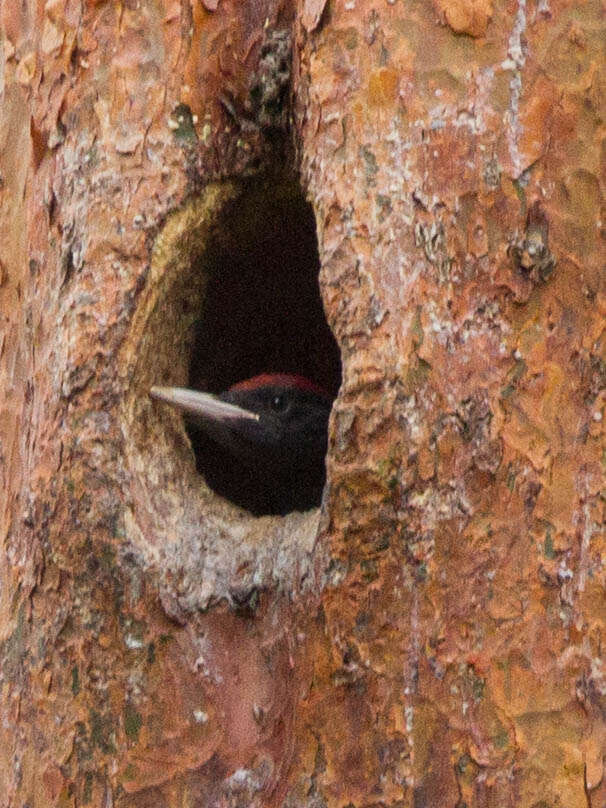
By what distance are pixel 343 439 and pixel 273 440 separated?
5.99ft

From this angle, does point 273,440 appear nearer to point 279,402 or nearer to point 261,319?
point 279,402

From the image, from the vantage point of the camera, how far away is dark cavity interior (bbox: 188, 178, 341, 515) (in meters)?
3.78

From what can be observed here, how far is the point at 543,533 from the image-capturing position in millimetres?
2719

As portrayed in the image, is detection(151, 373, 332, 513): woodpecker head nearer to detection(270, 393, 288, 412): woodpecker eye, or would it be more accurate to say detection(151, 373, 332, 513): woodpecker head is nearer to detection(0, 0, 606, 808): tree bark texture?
detection(270, 393, 288, 412): woodpecker eye

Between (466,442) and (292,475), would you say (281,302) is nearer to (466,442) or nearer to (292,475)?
(292,475)

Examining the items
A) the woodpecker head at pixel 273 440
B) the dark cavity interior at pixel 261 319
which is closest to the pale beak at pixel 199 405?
the woodpecker head at pixel 273 440

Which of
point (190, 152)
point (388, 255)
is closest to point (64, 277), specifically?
point (190, 152)

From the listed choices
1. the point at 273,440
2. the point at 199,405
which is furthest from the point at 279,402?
the point at 199,405

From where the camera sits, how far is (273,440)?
457cm

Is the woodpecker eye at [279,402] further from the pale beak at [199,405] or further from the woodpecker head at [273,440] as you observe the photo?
the pale beak at [199,405]

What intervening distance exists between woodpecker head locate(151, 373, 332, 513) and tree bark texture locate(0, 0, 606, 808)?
87 cm

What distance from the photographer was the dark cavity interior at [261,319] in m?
3.78

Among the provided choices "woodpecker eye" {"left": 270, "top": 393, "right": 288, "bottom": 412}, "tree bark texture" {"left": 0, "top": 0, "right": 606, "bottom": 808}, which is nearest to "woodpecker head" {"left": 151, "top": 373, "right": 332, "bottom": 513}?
"woodpecker eye" {"left": 270, "top": 393, "right": 288, "bottom": 412}

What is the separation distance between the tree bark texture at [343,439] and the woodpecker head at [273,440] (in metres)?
0.87
